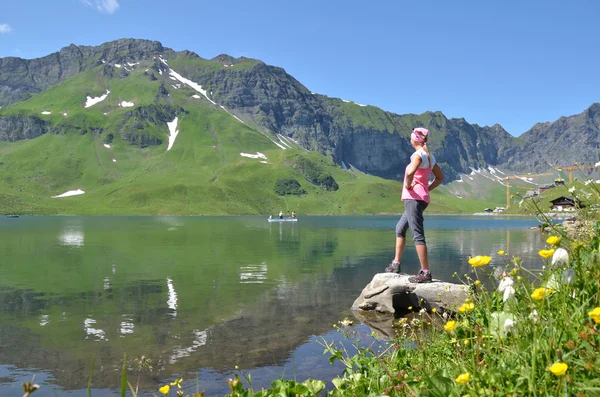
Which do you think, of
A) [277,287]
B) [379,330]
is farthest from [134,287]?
[379,330]

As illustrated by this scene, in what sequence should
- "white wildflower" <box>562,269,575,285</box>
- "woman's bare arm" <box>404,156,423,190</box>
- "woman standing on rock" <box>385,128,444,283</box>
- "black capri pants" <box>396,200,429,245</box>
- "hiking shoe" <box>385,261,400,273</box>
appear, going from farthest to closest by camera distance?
"hiking shoe" <box>385,261,400,273</box>
"black capri pants" <box>396,200,429,245</box>
"woman standing on rock" <box>385,128,444,283</box>
"woman's bare arm" <box>404,156,423,190</box>
"white wildflower" <box>562,269,575,285</box>

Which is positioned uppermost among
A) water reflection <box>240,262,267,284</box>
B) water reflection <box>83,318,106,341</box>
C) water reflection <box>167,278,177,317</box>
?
water reflection <box>83,318,106,341</box>

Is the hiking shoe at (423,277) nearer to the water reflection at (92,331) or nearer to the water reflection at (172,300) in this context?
the water reflection at (172,300)

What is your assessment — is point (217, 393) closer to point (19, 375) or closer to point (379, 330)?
point (19, 375)

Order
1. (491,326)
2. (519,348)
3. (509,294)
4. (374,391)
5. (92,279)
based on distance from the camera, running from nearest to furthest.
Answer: (519,348)
(509,294)
(491,326)
(374,391)
(92,279)

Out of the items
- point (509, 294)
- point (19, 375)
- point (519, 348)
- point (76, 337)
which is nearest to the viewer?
point (519, 348)

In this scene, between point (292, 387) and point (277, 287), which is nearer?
point (292, 387)

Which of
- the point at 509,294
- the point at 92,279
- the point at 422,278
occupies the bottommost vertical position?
the point at 92,279

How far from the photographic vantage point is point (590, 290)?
169 inches

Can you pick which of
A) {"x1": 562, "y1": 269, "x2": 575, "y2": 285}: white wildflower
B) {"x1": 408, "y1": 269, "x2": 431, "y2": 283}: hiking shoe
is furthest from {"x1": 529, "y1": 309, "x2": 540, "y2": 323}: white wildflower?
{"x1": 408, "y1": 269, "x2": 431, "y2": 283}: hiking shoe

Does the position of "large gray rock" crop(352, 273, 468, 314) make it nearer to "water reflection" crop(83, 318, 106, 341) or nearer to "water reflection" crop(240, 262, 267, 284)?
"water reflection" crop(83, 318, 106, 341)

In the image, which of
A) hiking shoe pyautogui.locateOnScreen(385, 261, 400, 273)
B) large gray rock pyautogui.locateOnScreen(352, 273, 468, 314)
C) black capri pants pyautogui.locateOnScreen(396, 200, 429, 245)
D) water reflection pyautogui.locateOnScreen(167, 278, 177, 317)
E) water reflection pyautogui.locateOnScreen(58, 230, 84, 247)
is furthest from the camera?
water reflection pyautogui.locateOnScreen(58, 230, 84, 247)

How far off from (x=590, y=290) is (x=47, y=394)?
9642 millimetres

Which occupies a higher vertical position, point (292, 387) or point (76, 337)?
point (292, 387)
